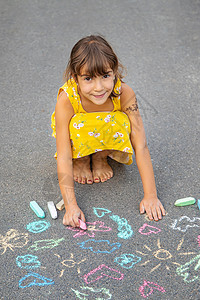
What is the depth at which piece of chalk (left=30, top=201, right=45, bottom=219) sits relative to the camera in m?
2.43

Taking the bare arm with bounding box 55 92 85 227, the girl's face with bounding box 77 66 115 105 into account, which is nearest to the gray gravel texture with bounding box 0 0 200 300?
the bare arm with bounding box 55 92 85 227

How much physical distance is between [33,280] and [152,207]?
2.74 ft

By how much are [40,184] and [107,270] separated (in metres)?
0.87

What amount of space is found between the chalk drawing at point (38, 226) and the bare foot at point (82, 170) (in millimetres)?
443

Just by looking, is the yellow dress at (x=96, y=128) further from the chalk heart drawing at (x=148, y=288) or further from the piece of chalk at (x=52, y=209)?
the chalk heart drawing at (x=148, y=288)

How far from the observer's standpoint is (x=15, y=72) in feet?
13.6

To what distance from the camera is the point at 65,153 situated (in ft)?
8.22

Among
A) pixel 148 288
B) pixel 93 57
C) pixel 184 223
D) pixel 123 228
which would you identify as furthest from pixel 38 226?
pixel 93 57

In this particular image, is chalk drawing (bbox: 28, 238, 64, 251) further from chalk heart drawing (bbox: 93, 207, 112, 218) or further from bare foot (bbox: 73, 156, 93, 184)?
bare foot (bbox: 73, 156, 93, 184)

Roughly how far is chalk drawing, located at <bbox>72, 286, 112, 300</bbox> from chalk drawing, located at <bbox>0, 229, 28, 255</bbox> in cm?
45

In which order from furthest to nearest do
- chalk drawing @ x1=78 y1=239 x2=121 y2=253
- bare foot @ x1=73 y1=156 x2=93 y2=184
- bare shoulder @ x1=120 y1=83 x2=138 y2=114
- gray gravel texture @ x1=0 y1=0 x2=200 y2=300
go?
1. bare foot @ x1=73 y1=156 x2=93 y2=184
2. bare shoulder @ x1=120 y1=83 x2=138 y2=114
3. chalk drawing @ x1=78 y1=239 x2=121 y2=253
4. gray gravel texture @ x1=0 y1=0 x2=200 y2=300

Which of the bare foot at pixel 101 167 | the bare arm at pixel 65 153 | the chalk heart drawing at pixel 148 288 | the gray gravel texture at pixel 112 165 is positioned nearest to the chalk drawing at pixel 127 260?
the gray gravel texture at pixel 112 165

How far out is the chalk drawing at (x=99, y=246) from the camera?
2.21 metres

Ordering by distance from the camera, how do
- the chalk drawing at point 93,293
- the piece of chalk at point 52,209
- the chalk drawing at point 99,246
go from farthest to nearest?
1. the piece of chalk at point 52,209
2. the chalk drawing at point 99,246
3. the chalk drawing at point 93,293
